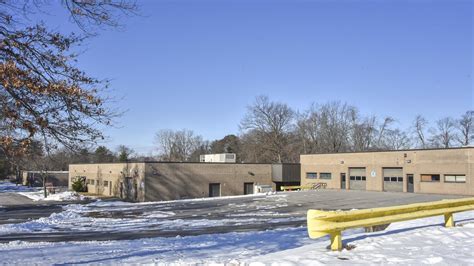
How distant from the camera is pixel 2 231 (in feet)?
69.3

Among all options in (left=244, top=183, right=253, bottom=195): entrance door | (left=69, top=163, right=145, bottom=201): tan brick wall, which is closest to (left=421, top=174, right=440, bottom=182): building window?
(left=244, top=183, right=253, bottom=195): entrance door

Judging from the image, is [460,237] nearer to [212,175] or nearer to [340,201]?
[340,201]

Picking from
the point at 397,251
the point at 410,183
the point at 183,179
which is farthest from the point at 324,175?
the point at 397,251

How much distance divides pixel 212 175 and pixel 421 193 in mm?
23287

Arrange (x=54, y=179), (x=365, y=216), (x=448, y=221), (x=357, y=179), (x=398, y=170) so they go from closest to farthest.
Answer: (x=365, y=216), (x=448, y=221), (x=398, y=170), (x=357, y=179), (x=54, y=179)

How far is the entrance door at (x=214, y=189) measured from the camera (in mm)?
53069

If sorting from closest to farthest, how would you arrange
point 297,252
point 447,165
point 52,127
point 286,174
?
point 52,127, point 297,252, point 447,165, point 286,174

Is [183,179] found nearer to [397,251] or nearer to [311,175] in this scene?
[311,175]

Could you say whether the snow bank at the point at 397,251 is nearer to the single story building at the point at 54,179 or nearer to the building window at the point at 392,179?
the building window at the point at 392,179

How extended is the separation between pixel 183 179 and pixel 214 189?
16.2 ft

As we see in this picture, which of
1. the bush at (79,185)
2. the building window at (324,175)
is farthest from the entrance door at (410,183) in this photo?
the bush at (79,185)

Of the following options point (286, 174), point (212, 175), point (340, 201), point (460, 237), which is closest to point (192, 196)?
point (212, 175)

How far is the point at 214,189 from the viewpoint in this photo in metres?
53.6

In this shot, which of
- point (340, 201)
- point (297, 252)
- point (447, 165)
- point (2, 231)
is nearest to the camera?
point (297, 252)
